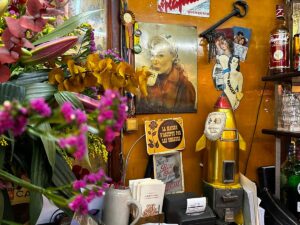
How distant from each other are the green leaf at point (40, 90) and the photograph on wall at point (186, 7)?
36.2 inches

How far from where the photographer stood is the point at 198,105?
1539mm

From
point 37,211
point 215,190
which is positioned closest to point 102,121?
point 37,211

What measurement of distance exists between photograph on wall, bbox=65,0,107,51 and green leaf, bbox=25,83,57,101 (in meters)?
0.70

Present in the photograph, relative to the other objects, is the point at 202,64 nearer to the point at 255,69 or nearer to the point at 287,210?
the point at 255,69

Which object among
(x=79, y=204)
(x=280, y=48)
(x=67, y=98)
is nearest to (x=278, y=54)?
(x=280, y=48)

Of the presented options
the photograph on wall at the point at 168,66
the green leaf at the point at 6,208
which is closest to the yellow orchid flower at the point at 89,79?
the green leaf at the point at 6,208

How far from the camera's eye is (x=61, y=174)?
71 cm

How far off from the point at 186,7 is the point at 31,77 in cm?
99

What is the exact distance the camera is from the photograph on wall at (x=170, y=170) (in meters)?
1.44

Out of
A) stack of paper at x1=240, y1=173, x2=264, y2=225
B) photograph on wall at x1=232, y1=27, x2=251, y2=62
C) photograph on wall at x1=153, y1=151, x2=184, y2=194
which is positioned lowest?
stack of paper at x1=240, y1=173, x2=264, y2=225

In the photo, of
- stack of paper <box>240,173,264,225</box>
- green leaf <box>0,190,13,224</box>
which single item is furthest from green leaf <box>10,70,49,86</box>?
stack of paper <box>240,173,264,225</box>

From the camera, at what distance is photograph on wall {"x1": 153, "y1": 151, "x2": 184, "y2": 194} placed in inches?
56.6

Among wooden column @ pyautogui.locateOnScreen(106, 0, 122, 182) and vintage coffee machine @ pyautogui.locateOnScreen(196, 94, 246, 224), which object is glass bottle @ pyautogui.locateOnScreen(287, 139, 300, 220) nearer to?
vintage coffee machine @ pyautogui.locateOnScreen(196, 94, 246, 224)

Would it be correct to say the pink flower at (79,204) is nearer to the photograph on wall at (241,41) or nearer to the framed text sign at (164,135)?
the framed text sign at (164,135)
